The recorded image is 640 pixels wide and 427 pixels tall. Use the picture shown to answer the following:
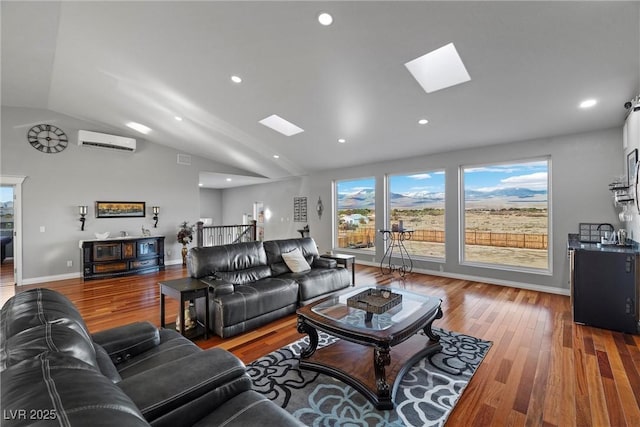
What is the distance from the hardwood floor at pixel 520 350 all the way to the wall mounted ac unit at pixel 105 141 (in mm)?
3245

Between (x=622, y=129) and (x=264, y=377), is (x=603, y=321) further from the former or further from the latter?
(x=264, y=377)

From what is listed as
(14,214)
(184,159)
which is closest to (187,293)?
(14,214)

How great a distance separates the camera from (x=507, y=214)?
5.21 metres

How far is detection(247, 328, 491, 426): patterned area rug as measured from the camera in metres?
1.86

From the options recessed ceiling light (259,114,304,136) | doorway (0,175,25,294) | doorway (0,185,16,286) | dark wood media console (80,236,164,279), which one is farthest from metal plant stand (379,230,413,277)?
doorway (0,185,16,286)

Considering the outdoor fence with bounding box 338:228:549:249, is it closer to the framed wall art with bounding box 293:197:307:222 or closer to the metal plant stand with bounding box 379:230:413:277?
the metal plant stand with bounding box 379:230:413:277

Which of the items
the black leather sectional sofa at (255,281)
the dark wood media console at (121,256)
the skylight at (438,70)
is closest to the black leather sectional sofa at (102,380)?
the black leather sectional sofa at (255,281)

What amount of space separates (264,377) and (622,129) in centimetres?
579

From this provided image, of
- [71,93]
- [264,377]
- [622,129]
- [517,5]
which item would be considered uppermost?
[71,93]

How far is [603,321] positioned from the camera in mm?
3223

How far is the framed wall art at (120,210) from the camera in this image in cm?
647

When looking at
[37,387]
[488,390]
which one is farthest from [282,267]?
[37,387]

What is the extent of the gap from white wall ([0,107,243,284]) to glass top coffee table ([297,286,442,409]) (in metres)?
6.39

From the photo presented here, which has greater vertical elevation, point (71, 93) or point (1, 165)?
point (71, 93)
